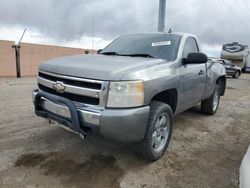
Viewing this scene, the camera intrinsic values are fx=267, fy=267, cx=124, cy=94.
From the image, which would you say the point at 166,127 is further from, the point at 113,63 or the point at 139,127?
the point at 113,63

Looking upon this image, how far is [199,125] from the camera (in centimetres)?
577

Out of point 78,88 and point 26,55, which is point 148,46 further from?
point 26,55

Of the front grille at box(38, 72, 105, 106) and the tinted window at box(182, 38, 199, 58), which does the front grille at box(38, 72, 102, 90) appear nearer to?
the front grille at box(38, 72, 105, 106)

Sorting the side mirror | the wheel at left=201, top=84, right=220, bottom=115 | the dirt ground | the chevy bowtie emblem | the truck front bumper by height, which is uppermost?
the side mirror

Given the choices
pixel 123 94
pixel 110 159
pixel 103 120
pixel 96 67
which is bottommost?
pixel 110 159

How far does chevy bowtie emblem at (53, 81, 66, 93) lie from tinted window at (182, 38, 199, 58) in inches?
85.8

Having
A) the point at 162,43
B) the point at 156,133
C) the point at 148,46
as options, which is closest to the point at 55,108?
the point at 156,133

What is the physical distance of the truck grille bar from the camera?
314 cm

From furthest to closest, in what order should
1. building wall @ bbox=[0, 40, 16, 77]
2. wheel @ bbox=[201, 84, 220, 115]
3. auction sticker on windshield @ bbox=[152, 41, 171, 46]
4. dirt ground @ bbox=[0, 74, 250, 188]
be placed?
building wall @ bbox=[0, 40, 16, 77]
wheel @ bbox=[201, 84, 220, 115]
auction sticker on windshield @ bbox=[152, 41, 171, 46]
dirt ground @ bbox=[0, 74, 250, 188]

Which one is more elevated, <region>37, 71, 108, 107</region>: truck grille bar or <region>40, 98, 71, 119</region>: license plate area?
<region>37, 71, 108, 107</region>: truck grille bar

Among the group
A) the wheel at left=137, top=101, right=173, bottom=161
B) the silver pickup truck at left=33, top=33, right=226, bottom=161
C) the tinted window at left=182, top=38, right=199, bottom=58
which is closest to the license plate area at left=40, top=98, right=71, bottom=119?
the silver pickup truck at left=33, top=33, right=226, bottom=161

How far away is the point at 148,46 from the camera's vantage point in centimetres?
461

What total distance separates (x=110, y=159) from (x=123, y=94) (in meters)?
1.23

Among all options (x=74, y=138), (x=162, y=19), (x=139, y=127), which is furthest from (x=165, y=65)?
(x=162, y=19)
